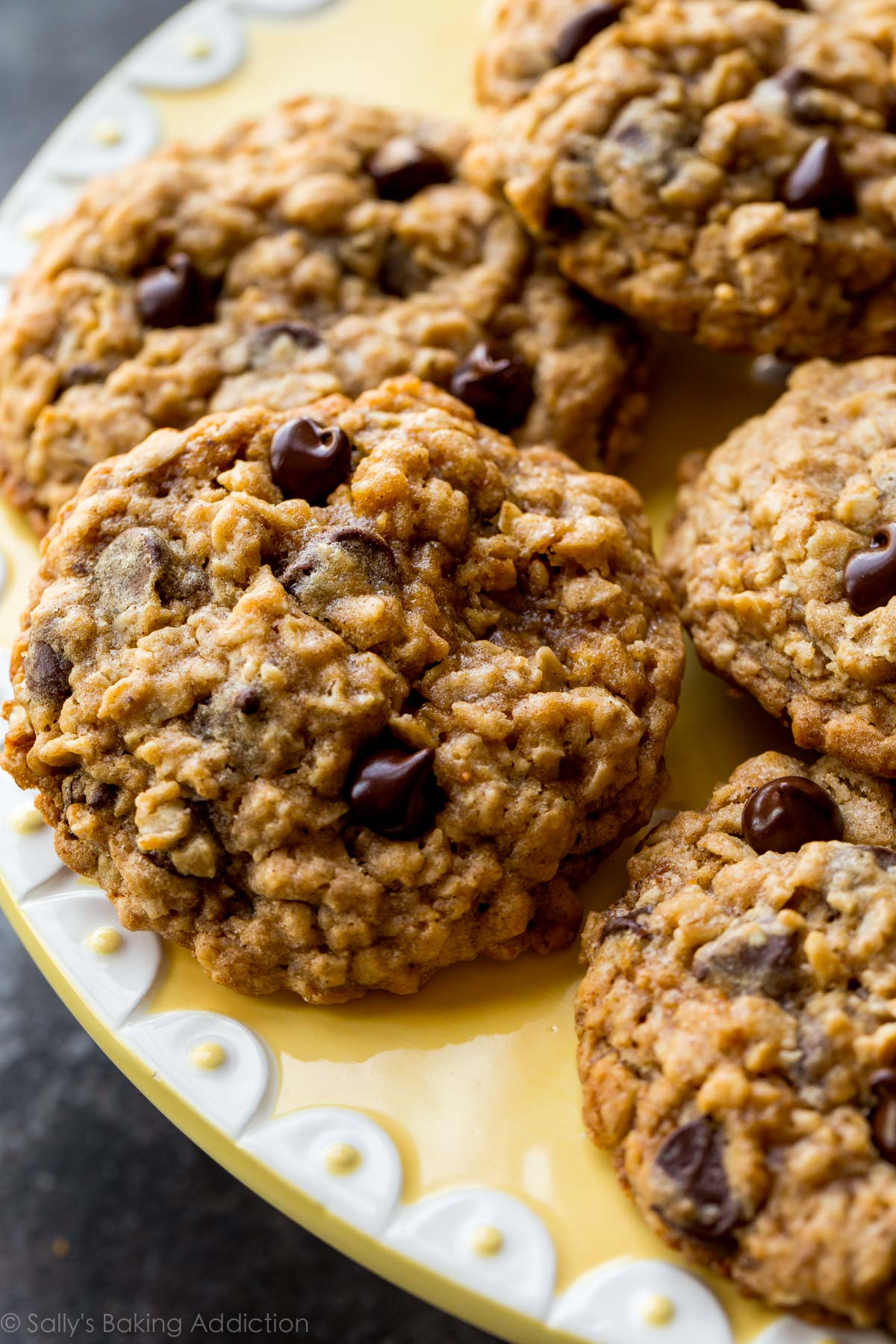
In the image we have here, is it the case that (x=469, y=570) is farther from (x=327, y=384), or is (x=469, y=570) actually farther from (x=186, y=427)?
(x=186, y=427)

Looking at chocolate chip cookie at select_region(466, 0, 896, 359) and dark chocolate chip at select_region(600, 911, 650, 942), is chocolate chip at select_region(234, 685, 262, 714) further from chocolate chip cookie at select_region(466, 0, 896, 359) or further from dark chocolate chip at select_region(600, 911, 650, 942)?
chocolate chip cookie at select_region(466, 0, 896, 359)

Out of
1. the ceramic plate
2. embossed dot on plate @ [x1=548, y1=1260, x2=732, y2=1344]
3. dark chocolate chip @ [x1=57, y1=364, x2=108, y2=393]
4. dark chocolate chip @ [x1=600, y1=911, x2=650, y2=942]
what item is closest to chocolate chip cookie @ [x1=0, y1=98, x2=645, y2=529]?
dark chocolate chip @ [x1=57, y1=364, x2=108, y2=393]

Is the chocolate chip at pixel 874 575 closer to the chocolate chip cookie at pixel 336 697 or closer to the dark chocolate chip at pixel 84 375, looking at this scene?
the chocolate chip cookie at pixel 336 697

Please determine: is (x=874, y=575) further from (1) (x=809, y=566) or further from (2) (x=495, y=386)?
(2) (x=495, y=386)

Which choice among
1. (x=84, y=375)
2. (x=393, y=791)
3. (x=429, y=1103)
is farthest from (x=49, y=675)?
(x=429, y=1103)

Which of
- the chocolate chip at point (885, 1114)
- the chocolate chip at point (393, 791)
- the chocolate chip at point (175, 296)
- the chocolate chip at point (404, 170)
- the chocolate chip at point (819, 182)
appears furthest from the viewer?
the chocolate chip at point (404, 170)

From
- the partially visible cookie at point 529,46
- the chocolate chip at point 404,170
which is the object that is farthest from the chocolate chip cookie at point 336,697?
the partially visible cookie at point 529,46
